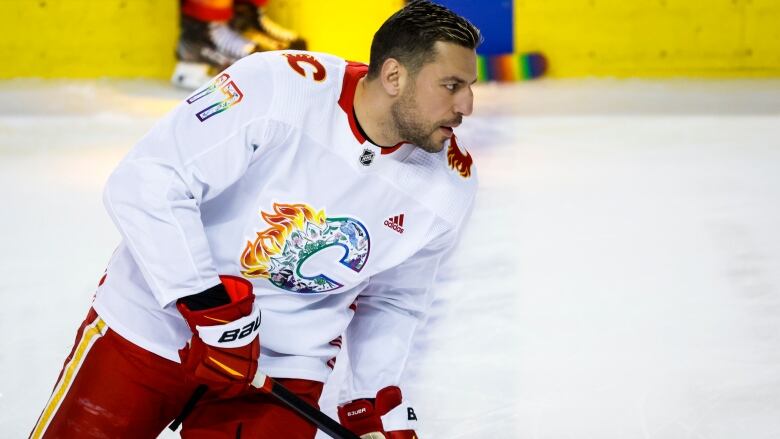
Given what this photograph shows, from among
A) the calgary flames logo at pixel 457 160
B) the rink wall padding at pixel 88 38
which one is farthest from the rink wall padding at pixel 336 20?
the calgary flames logo at pixel 457 160

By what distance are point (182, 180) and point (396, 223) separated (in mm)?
383

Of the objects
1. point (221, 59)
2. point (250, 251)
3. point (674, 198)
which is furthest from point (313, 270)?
point (221, 59)

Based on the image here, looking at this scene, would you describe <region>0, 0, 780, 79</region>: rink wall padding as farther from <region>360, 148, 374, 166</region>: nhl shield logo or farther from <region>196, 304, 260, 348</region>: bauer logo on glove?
<region>196, 304, 260, 348</region>: bauer logo on glove

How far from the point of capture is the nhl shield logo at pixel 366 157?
1.96 m

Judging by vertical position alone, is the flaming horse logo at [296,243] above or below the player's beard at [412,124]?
below

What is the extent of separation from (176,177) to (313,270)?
12.2 inches

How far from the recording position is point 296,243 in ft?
6.48

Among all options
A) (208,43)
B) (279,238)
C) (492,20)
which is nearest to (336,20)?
(208,43)

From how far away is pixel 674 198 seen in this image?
4.04m

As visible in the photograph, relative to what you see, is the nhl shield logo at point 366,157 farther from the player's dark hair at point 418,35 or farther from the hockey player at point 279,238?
the player's dark hair at point 418,35

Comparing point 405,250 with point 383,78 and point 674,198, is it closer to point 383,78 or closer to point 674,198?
point 383,78

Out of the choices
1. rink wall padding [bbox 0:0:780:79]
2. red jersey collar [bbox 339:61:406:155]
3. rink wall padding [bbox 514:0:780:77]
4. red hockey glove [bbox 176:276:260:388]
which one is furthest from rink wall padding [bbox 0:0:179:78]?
red hockey glove [bbox 176:276:260:388]

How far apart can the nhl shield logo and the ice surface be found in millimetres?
722

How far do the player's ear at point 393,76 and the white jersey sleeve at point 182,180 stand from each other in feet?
0.60
